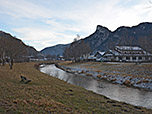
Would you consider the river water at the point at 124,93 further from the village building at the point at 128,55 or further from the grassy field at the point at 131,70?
the village building at the point at 128,55

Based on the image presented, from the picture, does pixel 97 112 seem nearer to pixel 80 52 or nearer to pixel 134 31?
pixel 80 52

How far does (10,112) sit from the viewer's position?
691cm

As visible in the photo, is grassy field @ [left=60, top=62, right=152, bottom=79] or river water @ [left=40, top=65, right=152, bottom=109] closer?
A: river water @ [left=40, top=65, right=152, bottom=109]

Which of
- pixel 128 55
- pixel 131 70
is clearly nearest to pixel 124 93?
pixel 131 70

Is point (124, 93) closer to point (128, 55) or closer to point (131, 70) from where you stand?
point (131, 70)

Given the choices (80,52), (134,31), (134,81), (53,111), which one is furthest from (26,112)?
(134,31)

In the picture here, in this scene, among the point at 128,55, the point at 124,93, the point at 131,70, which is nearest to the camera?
the point at 124,93

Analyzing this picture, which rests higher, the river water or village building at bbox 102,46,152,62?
village building at bbox 102,46,152,62

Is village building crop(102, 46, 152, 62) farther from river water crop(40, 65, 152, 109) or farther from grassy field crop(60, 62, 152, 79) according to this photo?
river water crop(40, 65, 152, 109)

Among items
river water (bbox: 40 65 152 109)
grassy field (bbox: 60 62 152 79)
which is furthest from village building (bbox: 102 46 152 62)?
river water (bbox: 40 65 152 109)

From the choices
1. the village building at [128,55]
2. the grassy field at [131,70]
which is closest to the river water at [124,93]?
the grassy field at [131,70]

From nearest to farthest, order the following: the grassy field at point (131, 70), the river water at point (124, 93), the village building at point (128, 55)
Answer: the river water at point (124, 93), the grassy field at point (131, 70), the village building at point (128, 55)

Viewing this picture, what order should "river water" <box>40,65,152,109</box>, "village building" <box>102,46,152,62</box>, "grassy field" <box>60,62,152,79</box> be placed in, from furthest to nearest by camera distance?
"village building" <box>102,46,152,62</box>, "grassy field" <box>60,62,152,79</box>, "river water" <box>40,65,152,109</box>

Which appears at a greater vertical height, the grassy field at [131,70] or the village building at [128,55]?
the village building at [128,55]
